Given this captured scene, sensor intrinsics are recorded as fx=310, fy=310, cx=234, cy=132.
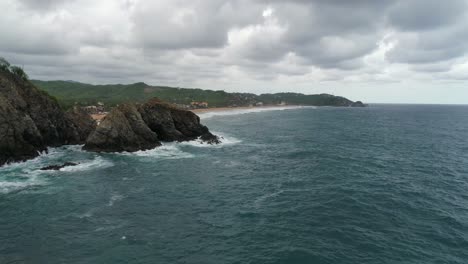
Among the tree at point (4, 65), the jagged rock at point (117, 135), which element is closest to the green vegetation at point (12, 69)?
the tree at point (4, 65)

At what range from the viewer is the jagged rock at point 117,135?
70.4 m

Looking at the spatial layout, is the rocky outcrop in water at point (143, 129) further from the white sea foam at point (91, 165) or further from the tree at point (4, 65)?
Result: the tree at point (4, 65)

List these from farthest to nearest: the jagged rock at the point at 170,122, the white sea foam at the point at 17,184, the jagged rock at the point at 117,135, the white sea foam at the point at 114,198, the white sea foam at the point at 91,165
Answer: the jagged rock at the point at 170,122 → the jagged rock at the point at 117,135 → the white sea foam at the point at 91,165 → the white sea foam at the point at 17,184 → the white sea foam at the point at 114,198

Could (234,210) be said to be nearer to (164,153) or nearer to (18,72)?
(164,153)

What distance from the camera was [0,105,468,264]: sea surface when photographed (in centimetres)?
2783

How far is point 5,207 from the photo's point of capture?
3712 cm

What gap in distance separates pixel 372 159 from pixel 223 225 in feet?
151

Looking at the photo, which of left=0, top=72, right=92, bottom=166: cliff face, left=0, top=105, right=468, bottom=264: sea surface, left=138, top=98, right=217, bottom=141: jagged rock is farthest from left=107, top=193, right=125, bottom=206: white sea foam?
left=138, top=98, right=217, bottom=141: jagged rock

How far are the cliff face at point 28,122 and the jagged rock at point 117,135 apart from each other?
10998 millimetres

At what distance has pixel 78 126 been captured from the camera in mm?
85625

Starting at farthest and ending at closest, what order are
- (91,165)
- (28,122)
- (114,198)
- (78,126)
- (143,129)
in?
(78,126)
(143,129)
(28,122)
(91,165)
(114,198)

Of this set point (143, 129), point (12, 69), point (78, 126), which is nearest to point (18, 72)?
point (12, 69)

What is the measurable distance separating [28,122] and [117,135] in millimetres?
17412

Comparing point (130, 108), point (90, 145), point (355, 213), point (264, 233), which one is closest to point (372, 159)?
point (355, 213)
